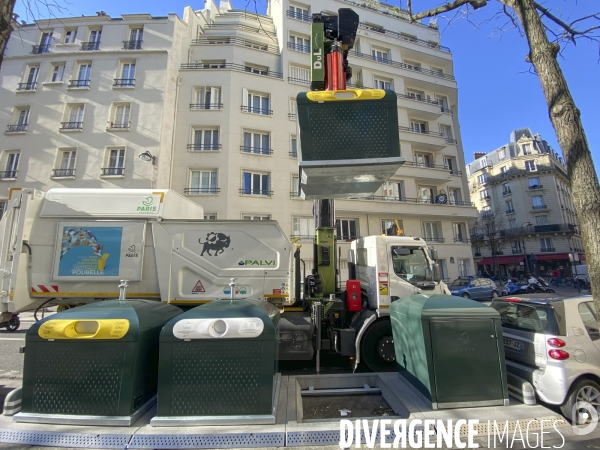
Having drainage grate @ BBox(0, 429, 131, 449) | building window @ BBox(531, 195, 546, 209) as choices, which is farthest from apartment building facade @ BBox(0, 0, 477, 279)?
building window @ BBox(531, 195, 546, 209)

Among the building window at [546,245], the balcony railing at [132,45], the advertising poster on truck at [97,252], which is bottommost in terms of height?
the advertising poster on truck at [97,252]

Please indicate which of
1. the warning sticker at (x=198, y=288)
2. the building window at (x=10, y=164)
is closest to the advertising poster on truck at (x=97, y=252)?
the warning sticker at (x=198, y=288)

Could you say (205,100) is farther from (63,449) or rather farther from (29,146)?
(63,449)

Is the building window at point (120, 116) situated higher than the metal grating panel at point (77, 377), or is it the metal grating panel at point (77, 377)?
the building window at point (120, 116)

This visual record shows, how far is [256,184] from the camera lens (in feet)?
56.7

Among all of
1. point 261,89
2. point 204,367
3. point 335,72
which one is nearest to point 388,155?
point 335,72

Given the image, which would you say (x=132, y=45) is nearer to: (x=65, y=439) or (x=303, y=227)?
(x=303, y=227)

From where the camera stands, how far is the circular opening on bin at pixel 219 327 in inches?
119

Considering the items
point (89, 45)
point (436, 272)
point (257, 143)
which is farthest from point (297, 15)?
point (436, 272)

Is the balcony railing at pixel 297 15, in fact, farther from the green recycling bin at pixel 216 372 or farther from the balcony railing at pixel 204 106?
the green recycling bin at pixel 216 372

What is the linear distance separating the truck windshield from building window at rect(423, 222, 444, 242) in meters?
15.7

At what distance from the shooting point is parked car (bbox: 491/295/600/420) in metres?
3.49

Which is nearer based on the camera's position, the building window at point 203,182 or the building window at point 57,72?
the building window at point 203,182

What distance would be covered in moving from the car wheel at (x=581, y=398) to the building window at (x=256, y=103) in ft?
58.9
